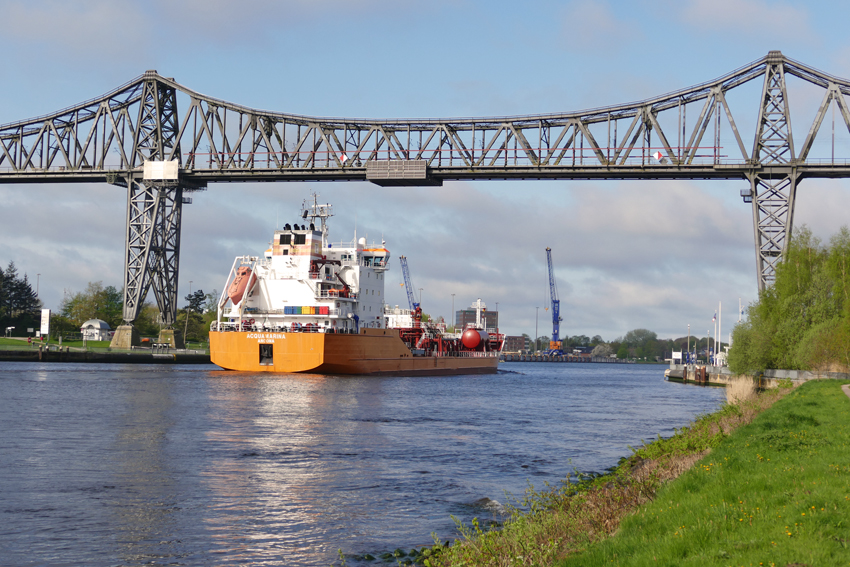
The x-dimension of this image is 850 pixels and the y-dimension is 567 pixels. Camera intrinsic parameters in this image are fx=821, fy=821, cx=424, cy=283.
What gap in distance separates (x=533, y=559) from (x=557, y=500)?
5.52 meters

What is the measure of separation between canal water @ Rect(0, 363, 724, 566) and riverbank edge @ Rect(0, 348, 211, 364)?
34.4m

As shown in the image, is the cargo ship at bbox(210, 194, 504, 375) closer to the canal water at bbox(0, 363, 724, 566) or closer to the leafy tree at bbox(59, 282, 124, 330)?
the canal water at bbox(0, 363, 724, 566)

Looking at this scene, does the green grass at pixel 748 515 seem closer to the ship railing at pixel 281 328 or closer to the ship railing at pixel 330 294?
the ship railing at pixel 281 328

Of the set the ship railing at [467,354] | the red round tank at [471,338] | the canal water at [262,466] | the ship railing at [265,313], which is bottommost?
the canal water at [262,466]

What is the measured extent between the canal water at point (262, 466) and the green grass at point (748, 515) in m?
4.33

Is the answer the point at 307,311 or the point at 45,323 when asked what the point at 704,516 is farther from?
the point at 45,323

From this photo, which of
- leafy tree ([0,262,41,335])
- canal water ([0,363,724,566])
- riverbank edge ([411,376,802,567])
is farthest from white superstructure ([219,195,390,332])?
leafy tree ([0,262,41,335])

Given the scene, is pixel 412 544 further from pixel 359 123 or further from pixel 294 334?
pixel 359 123

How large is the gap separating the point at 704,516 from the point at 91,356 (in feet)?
249

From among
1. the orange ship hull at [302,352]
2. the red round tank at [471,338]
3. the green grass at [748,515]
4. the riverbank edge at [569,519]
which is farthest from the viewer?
the red round tank at [471,338]

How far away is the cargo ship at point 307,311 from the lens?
5850 cm

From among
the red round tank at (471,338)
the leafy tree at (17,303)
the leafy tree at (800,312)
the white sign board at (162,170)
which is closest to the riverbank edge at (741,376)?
the leafy tree at (800,312)

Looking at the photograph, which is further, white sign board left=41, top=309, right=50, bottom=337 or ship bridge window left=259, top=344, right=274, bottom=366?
white sign board left=41, top=309, right=50, bottom=337

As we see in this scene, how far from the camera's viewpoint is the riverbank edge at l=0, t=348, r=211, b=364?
2945 inches
